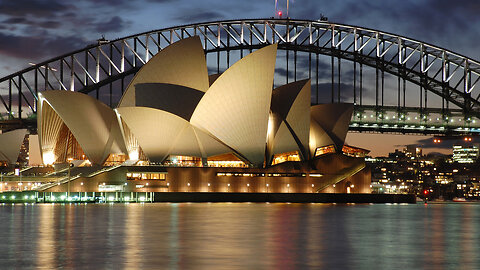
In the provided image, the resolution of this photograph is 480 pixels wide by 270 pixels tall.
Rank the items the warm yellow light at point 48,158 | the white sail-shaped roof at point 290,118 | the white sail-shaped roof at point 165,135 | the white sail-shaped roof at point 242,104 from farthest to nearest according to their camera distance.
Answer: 1. the warm yellow light at point 48,158
2. the white sail-shaped roof at point 290,118
3. the white sail-shaped roof at point 165,135
4. the white sail-shaped roof at point 242,104

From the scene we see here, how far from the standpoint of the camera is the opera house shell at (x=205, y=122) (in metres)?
79.9

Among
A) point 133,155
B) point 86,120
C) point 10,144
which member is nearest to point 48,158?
point 86,120

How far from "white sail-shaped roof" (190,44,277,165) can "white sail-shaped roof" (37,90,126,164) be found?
571 inches

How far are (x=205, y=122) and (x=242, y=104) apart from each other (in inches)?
195

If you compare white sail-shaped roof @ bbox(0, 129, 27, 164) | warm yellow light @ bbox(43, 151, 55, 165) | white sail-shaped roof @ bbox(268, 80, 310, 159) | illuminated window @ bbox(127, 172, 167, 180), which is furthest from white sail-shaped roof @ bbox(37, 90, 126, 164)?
white sail-shaped roof @ bbox(268, 80, 310, 159)

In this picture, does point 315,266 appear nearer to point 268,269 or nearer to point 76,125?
point 268,269

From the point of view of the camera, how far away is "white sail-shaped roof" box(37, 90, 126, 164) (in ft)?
293

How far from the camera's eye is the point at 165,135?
85250 mm

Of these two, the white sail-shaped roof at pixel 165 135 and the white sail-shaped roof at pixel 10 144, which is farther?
the white sail-shaped roof at pixel 10 144

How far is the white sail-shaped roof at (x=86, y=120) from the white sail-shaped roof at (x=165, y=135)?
6.63m

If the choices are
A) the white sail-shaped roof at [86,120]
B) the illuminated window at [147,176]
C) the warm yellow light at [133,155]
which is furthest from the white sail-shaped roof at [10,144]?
the illuminated window at [147,176]

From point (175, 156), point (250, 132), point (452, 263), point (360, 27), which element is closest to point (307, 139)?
point (250, 132)

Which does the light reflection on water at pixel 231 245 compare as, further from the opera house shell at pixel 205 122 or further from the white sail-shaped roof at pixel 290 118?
the white sail-shaped roof at pixel 290 118

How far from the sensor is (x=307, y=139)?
8806cm
